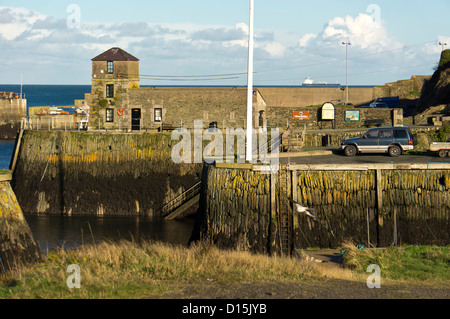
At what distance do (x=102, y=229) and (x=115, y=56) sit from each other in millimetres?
18450

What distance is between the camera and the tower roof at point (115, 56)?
4556 cm

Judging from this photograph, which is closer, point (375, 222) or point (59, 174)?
point (375, 222)

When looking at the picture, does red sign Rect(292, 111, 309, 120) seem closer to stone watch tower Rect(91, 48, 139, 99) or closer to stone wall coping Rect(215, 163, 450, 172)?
stone watch tower Rect(91, 48, 139, 99)

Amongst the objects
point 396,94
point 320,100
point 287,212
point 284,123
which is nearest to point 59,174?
point 284,123

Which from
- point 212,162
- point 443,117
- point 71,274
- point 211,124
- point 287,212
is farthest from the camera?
point 211,124

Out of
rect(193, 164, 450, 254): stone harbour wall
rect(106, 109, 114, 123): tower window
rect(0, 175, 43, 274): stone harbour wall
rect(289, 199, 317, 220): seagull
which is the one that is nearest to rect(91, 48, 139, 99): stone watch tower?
rect(106, 109, 114, 123): tower window

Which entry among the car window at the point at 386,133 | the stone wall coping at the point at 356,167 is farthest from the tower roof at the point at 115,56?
the stone wall coping at the point at 356,167

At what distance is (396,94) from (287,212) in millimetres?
54290

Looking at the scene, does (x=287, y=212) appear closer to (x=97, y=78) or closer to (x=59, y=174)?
(x=59, y=174)

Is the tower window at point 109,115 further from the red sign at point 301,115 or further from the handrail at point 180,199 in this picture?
the red sign at point 301,115

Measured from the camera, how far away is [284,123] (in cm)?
4575

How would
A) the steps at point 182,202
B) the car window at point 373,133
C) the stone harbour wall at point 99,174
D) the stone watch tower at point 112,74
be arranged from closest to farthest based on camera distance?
the car window at point 373,133 → the steps at point 182,202 → the stone harbour wall at point 99,174 → the stone watch tower at point 112,74

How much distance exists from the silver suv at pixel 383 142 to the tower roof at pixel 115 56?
23385 millimetres
